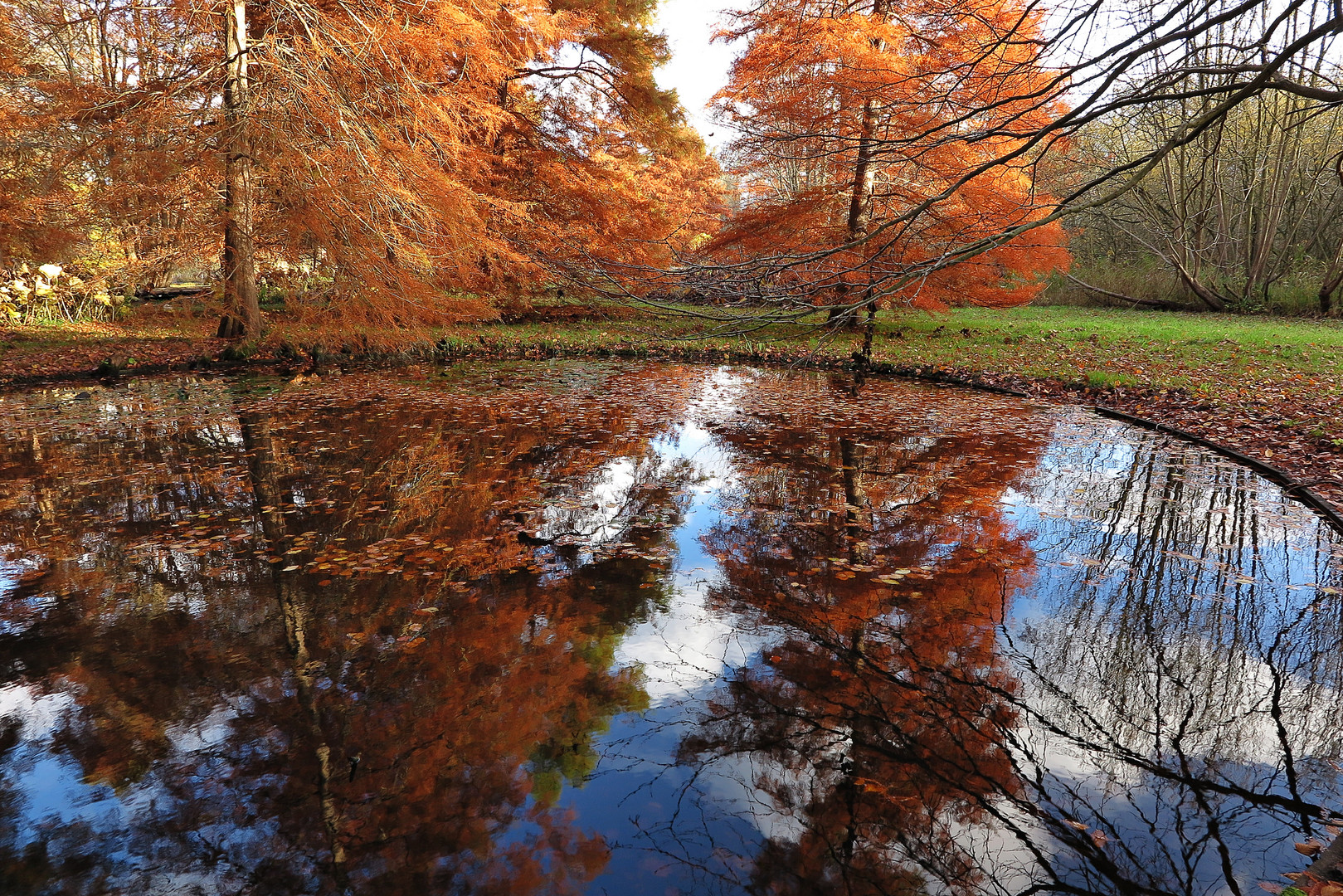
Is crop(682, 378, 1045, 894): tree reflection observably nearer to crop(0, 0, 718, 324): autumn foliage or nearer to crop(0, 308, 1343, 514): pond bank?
crop(0, 308, 1343, 514): pond bank

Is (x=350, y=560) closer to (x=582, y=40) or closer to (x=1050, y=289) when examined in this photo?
(x=582, y=40)

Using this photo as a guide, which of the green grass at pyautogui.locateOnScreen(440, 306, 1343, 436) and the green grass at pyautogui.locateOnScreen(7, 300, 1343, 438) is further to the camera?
the green grass at pyautogui.locateOnScreen(7, 300, 1343, 438)

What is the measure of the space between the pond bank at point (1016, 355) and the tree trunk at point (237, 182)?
84 cm

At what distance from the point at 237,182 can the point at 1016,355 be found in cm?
1506

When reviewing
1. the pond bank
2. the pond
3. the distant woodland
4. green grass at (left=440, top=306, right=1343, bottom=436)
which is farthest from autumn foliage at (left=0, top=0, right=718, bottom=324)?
the pond

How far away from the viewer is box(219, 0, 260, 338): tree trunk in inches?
501

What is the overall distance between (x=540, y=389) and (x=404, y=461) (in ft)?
16.7

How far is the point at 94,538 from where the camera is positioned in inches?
224

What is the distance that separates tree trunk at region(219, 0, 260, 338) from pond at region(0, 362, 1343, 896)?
Result: 24.8 feet

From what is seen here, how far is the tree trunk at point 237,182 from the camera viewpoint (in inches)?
501

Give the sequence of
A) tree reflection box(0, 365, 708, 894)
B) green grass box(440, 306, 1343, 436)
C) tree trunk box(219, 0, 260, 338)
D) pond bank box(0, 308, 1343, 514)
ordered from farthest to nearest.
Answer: tree trunk box(219, 0, 260, 338), green grass box(440, 306, 1343, 436), pond bank box(0, 308, 1343, 514), tree reflection box(0, 365, 708, 894)

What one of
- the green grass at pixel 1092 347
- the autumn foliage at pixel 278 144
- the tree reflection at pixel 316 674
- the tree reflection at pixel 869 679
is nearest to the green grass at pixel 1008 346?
the green grass at pixel 1092 347

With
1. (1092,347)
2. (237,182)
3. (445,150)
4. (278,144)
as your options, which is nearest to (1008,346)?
(1092,347)

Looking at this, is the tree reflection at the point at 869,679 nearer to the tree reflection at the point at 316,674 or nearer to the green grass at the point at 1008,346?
the tree reflection at the point at 316,674
